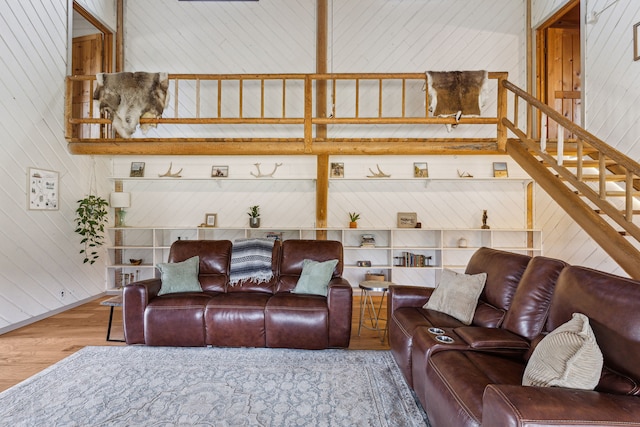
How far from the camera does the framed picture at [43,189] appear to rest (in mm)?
4059

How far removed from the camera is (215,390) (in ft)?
8.19

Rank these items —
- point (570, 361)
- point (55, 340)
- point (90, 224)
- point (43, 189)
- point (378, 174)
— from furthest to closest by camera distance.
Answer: point (378, 174) < point (90, 224) < point (43, 189) < point (55, 340) < point (570, 361)

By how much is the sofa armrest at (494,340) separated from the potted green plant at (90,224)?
4.85m

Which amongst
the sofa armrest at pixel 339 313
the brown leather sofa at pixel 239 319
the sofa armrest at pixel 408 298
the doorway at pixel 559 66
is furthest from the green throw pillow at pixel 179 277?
the doorway at pixel 559 66

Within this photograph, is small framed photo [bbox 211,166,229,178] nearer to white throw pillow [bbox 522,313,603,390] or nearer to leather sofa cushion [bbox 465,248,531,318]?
leather sofa cushion [bbox 465,248,531,318]

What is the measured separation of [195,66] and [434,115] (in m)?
3.86

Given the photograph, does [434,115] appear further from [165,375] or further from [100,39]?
[100,39]

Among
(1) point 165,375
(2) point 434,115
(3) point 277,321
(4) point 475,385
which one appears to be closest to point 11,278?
(1) point 165,375

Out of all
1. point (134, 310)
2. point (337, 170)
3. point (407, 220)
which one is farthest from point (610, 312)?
point (337, 170)

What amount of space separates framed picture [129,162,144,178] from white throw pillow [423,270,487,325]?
16.1 ft

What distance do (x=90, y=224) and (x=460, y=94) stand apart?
17.2 ft

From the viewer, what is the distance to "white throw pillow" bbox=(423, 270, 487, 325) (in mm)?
2639

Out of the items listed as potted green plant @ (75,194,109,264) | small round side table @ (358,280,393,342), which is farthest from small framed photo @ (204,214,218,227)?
small round side table @ (358,280,393,342)

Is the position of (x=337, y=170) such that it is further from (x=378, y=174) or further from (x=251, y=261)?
(x=251, y=261)
